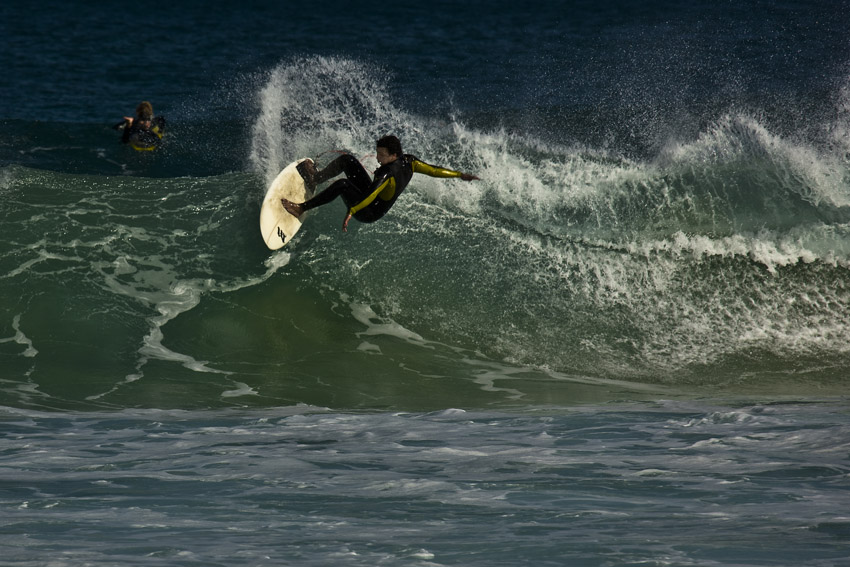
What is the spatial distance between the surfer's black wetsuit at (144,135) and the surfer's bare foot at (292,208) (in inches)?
296

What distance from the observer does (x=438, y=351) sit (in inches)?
335

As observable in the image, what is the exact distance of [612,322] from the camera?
8836 mm

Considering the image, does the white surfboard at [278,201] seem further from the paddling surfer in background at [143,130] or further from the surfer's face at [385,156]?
the paddling surfer in background at [143,130]

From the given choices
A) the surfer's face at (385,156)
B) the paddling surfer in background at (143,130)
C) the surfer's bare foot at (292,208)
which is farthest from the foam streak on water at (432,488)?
the paddling surfer in background at (143,130)

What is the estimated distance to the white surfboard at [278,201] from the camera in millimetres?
8945

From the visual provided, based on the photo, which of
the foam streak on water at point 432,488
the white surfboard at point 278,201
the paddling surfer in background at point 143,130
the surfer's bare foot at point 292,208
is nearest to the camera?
the foam streak on water at point 432,488

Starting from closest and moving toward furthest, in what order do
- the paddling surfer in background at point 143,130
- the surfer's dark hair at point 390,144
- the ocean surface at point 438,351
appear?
the ocean surface at point 438,351
the surfer's dark hair at point 390,144
the paddling surfer in background at point 143,130

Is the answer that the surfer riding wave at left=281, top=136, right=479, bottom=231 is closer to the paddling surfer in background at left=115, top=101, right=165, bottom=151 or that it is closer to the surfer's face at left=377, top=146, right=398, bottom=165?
the surfer's face at left=377, top=146, right=398, bottom=165

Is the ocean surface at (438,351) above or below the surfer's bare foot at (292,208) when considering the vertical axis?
below

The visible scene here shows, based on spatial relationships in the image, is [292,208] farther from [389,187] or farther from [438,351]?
[438,351]

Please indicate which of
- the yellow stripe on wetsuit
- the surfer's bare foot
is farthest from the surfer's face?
the surfer's bare foot

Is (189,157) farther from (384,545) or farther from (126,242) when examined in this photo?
(384,545)

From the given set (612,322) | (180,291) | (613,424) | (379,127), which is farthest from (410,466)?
(379,127)

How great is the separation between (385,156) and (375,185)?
27cm
